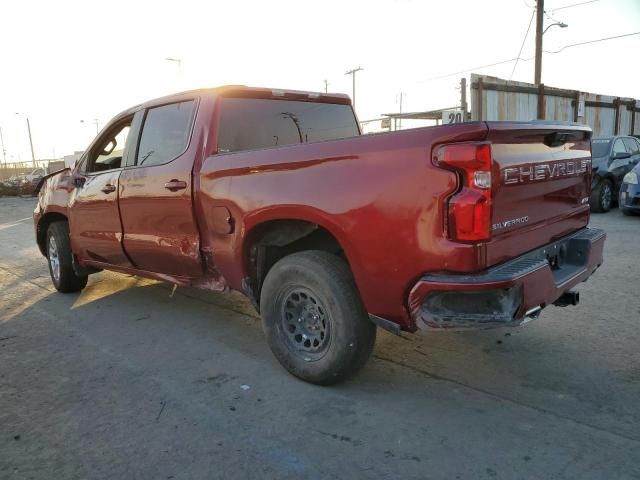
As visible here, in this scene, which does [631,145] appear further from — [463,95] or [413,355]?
[413,355]

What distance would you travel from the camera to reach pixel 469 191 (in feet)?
8.21

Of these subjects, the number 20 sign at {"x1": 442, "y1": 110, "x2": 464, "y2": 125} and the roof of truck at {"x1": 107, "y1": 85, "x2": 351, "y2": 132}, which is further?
the number 20 sign at {"x1": 442, "y1": 110, "x2": 464, "y2": 125}

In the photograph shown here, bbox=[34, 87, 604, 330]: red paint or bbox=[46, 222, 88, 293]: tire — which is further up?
bbox=[34, 87, 604, 330]: red paint

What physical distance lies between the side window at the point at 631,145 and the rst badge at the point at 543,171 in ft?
33.1

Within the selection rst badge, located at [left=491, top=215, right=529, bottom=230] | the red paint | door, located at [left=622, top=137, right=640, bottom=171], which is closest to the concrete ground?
the red paint

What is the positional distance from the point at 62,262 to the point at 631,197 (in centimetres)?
970

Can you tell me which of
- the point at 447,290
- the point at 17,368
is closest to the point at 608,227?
the point at 447,290

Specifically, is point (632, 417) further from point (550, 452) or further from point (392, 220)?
point (392, 220)

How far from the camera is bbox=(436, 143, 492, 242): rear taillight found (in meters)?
2.47

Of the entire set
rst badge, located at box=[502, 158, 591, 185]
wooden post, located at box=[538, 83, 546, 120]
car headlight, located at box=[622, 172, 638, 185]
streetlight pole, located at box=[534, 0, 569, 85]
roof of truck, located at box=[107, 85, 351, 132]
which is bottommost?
car headlight, located at box=[622, 172, 638, 185]

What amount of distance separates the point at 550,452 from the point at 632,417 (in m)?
0.64

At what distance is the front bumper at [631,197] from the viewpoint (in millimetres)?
9797

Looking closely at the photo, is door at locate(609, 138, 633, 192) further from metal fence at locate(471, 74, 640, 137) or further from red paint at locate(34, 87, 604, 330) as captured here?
red paint at locate(34, 87, 604, 330)

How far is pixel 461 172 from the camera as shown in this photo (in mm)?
2504
